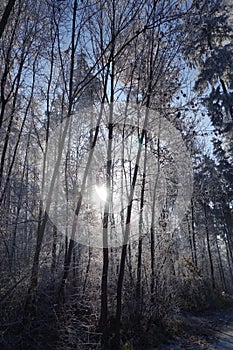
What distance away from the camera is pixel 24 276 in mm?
4762

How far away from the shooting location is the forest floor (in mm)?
6477

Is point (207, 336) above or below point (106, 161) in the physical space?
below

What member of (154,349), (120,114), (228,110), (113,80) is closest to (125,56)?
(113,80)

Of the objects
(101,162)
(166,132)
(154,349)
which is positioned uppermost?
(166,132)

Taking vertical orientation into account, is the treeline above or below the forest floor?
above

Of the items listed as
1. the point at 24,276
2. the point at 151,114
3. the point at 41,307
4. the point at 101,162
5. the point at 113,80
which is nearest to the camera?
the point at 24,276

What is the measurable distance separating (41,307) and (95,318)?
1829mm

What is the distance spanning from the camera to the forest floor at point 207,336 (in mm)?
6477

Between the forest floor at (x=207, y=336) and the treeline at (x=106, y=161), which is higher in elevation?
the treeline at (x=106, y=161)

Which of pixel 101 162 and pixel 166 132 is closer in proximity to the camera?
pixel 101 162

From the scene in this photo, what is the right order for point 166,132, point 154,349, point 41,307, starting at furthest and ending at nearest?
point 166,132 → point 154,349 → point 41,307

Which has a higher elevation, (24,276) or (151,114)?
(151,114)

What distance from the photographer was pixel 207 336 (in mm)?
7668

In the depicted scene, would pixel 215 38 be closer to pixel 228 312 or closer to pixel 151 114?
pixel 151 114
